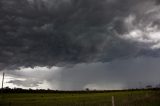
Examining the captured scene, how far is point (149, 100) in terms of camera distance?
41.2m

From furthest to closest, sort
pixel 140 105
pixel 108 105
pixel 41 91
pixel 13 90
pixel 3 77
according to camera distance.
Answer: pixel 41 91 < pixel 13 90 < pixel 3 77 < pixel 140 105 < pixel 108 105

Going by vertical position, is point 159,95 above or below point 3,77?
below

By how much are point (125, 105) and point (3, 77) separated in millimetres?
20082

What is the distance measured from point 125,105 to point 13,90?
9990 cm

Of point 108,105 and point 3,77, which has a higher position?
point 3,77

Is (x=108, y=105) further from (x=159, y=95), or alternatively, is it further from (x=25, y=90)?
(x=25, y=90)

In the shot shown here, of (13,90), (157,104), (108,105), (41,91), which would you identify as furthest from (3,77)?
(41,91)

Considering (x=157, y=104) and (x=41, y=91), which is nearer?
(x=157, y=104)

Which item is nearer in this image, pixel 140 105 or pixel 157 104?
pixel 140 105

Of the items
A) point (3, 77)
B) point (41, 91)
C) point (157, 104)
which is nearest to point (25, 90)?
point (41, 91)

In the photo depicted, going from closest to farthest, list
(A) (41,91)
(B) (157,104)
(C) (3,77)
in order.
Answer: (B) (157,104) → (C) (3,77) → (A) (41,91)

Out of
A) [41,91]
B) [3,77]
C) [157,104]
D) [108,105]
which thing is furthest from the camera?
[41,91]

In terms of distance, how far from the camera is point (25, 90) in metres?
134

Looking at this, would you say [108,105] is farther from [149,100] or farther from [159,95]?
[159,95]
